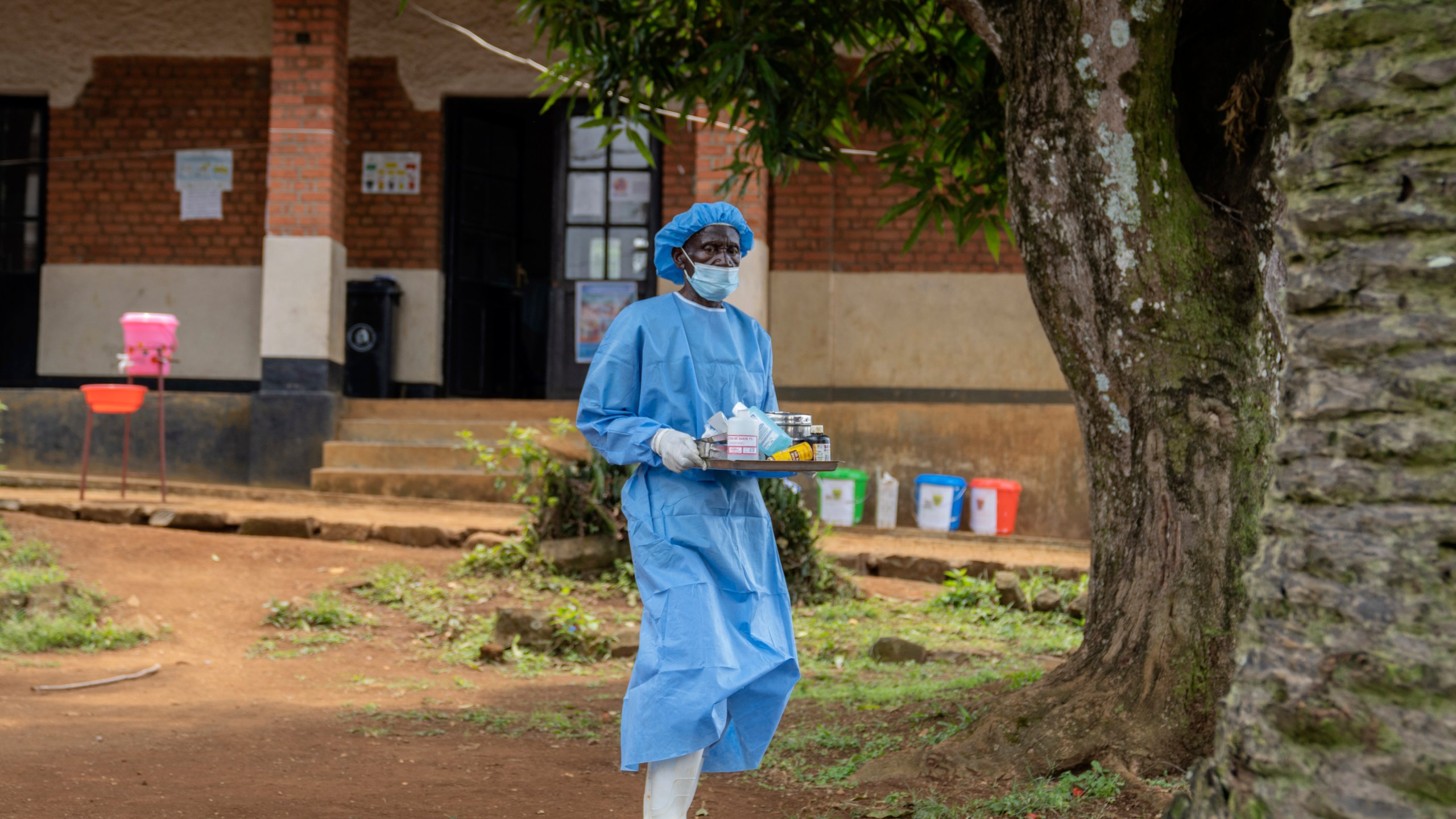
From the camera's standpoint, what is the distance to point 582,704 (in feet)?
17.5

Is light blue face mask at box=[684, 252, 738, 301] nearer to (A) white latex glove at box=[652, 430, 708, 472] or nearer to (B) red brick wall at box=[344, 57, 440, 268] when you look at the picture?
(A) white latex glove at box=[652, 430, 708, 472]

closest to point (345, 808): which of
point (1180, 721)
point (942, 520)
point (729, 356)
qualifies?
point (729, 356)

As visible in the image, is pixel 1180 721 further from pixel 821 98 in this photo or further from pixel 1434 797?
pixel 821 98

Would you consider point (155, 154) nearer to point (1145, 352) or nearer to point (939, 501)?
point (939, 501)

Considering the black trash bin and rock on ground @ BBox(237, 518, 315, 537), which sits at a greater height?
the black trash bin

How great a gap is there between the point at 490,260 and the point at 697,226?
9.60 metres

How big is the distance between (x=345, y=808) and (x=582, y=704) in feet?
5.73

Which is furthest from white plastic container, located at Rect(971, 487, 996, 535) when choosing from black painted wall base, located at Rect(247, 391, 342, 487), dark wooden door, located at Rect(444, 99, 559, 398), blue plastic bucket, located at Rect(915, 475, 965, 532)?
black painted wall base, located at Rect(247, 391, 342, 487)

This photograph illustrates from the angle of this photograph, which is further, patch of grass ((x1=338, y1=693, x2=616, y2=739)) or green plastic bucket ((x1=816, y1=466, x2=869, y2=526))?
green plastic bucket ((x1=816, y1=466, x2=869, y2=526))

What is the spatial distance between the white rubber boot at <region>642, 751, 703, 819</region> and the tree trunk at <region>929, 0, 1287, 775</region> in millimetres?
1035

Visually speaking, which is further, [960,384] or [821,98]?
[960,384]

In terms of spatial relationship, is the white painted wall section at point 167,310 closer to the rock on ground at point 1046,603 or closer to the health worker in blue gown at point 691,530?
the rock on ground at point 1046,603

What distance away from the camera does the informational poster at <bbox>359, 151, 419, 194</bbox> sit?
1191cm

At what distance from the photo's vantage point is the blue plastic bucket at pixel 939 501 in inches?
390
